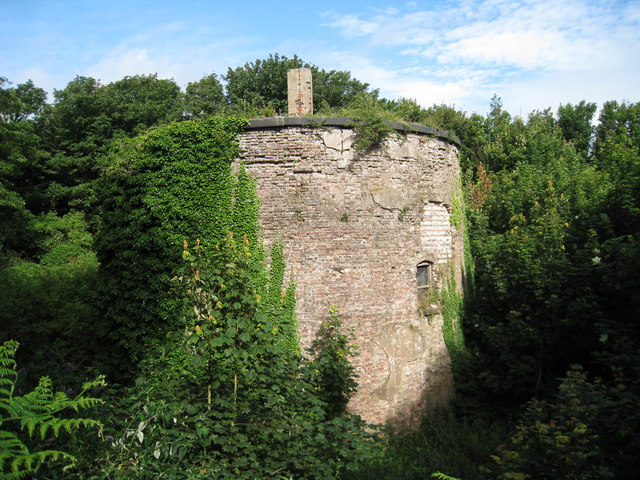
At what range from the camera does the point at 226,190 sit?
8445mm

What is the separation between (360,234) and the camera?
8.94 meters

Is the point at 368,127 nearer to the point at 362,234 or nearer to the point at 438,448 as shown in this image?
the point at 362,234

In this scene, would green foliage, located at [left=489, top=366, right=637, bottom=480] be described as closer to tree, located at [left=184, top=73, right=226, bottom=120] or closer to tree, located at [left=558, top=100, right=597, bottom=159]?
tree, located at [left=184, top=73, right=226, bottom=120]

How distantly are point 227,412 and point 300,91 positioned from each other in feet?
23.1

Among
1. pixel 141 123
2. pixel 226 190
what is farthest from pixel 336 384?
pixel 141 123

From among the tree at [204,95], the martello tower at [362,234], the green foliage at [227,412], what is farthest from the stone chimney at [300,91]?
the tree at [204,95]

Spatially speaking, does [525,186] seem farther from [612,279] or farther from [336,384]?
[336,384]

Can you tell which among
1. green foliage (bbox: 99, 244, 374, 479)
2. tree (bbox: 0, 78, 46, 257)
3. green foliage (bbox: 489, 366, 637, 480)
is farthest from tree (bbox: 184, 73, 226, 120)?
green foliage (bbox: 489, 366, 637, 480)

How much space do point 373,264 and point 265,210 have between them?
2.49 meters

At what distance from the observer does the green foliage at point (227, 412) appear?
162 inches

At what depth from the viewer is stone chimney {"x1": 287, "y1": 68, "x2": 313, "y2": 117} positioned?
30.8 feet

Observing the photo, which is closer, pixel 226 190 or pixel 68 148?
pixel 226 190

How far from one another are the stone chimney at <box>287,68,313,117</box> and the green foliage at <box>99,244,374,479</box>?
5.13 metres

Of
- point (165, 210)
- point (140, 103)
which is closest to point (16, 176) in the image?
point (140, 103)
